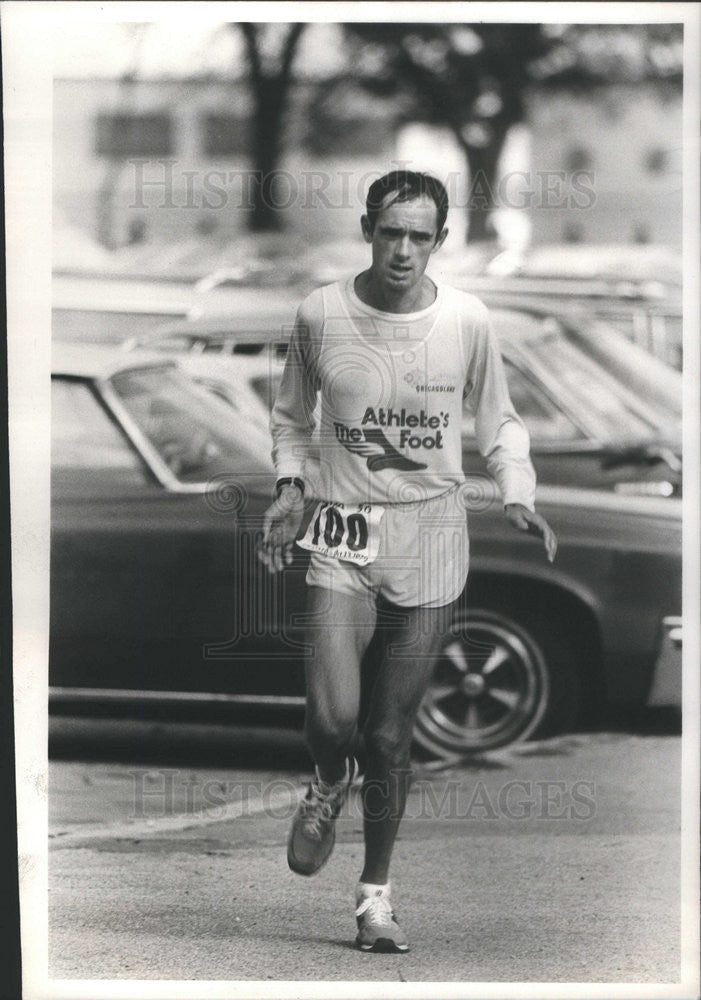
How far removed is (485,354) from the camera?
668 cm

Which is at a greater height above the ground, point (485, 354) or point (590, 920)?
point (485, 354)

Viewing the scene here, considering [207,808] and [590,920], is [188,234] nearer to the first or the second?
[207,808]

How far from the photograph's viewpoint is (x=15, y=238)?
6.69m

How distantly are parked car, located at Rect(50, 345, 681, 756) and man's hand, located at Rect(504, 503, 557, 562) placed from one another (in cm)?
3

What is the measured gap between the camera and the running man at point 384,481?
260 inches

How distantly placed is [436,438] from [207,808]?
1442 millimetres

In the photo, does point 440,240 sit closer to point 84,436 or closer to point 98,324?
point 98,324

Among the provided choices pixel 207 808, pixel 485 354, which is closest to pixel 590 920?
pixel 207 808

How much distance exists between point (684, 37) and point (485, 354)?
47.3 inches

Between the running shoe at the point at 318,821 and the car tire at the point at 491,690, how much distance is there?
0.29 metres

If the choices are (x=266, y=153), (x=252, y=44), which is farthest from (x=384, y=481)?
(x=252, y=44)

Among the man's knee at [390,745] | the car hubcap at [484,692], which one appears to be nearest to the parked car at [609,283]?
the car hubcap at [484,692]

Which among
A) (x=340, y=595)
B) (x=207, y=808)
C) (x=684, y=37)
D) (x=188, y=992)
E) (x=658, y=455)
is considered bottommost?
(x=188, y=992)

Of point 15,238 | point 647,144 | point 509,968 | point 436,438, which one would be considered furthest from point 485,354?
point 509,968
